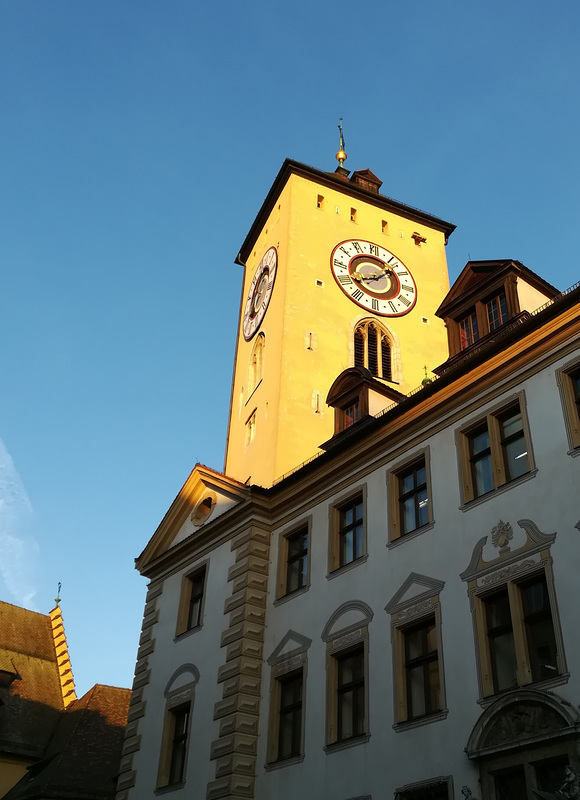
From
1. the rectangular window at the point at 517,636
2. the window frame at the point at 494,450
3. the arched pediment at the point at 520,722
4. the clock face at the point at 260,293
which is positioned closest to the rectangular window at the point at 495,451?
the window frame at the point at 494,450

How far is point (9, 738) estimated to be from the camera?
38562mm

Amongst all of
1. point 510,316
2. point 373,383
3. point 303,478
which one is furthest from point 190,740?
point 510,316

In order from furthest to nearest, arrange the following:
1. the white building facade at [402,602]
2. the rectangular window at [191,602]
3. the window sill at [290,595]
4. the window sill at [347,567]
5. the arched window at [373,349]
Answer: the arched window at [373,349], the rectangular window at [191,602], the window sill at [290,595], the window sill at [347,567], the white building facade at [402,602]

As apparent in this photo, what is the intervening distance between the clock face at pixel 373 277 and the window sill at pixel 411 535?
21.0 meters

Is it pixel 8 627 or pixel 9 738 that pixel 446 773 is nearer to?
pixel 9 738

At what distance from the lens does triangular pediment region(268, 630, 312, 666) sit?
20344 millimetres

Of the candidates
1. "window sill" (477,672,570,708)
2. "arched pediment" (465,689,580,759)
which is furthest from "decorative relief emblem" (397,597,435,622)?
"arched pediment" (465,689,580,759)

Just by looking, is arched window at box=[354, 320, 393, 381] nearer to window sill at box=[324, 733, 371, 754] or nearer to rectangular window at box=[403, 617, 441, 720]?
rectangular window at box=[403, 617, 441, 720]

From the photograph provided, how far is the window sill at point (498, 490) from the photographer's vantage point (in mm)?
16812

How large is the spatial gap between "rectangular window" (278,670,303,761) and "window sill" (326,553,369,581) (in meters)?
2.21

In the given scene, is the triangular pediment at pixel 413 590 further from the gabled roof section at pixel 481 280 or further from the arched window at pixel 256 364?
the arched window at pixel 256 364

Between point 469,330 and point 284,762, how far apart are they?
10850mm

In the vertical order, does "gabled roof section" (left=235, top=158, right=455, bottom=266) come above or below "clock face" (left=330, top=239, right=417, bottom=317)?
above

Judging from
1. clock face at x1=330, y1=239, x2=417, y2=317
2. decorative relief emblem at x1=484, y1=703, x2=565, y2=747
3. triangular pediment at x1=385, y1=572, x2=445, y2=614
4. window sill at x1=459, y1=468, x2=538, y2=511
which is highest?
clock face at x1=330, y1=239, x2=417, y2=317
